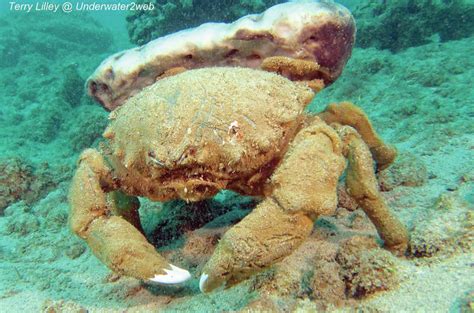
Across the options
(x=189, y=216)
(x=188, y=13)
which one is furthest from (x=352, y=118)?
(x=188, y=13)

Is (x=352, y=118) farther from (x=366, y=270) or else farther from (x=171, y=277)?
(x=171, y=277)

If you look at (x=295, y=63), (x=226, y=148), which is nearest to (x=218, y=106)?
(x=226, y=148)

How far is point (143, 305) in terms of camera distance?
9.79ft

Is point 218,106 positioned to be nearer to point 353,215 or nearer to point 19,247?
point 353,215

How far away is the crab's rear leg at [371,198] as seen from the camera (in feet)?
9.10

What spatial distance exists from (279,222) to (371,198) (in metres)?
1.03

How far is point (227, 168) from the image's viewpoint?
8.46 ft

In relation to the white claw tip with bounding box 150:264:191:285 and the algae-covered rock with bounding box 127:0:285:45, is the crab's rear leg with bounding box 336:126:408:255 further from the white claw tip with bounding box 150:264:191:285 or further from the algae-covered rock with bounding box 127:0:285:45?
the algae-covered rock with bounding box 127:0:285:45

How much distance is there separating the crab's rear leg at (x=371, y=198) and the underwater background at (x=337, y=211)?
4.6 inches

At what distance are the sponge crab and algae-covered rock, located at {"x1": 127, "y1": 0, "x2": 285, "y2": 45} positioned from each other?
783 cm

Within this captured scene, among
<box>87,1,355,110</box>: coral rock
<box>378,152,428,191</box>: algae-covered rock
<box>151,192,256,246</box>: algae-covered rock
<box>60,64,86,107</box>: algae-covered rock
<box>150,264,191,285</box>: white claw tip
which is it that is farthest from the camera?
<box>60,64,86,107</box>: algae-covered rock

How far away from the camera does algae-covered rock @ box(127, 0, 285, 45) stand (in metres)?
10.0

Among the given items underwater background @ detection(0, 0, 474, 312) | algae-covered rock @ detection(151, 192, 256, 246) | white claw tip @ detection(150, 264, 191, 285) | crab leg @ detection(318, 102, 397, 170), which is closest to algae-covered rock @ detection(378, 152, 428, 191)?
underwater background @ detection(0, 0, 474, 312)

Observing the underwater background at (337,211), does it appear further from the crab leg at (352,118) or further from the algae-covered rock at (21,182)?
the crab leg at (352,118)
